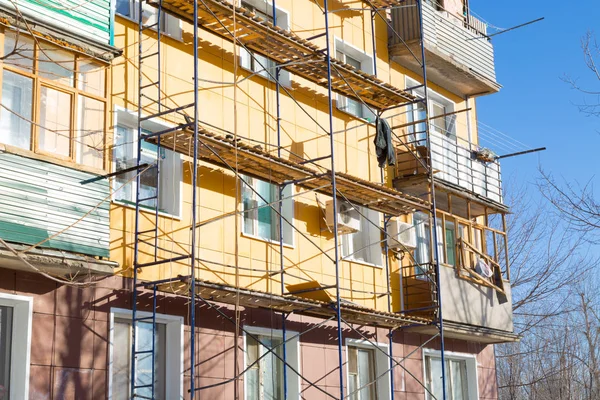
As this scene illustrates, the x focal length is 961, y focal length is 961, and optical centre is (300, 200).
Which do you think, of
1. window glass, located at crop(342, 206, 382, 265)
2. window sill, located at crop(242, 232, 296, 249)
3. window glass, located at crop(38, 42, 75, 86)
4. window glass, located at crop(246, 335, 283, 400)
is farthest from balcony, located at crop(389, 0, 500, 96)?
window glass, located at crop(38, 42, 75, 86)

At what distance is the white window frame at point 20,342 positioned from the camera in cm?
1302

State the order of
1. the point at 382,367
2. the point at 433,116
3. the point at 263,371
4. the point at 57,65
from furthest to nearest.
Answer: the point at 433,116 → the point at 382,367 → the point at 263,371 → the point at 57,65

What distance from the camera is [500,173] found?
24125mm

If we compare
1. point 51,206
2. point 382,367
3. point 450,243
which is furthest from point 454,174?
point 51,206

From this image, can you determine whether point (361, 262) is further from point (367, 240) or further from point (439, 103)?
point (439, 103)

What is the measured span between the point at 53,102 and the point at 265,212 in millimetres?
5782

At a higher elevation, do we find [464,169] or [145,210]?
[464,169]

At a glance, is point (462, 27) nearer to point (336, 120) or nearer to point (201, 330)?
point (336, 120)

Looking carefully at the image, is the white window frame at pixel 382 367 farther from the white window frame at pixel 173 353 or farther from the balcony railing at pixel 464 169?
the white window frame at pixel 173 353

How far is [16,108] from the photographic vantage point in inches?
524

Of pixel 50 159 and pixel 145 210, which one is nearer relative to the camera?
pixel 50 159

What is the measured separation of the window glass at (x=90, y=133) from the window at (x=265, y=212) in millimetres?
4222

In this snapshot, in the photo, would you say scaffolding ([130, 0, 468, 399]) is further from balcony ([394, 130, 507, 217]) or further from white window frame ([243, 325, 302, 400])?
balcony ([394, 130, 507, 217])

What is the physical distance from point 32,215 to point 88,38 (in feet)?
9.61
